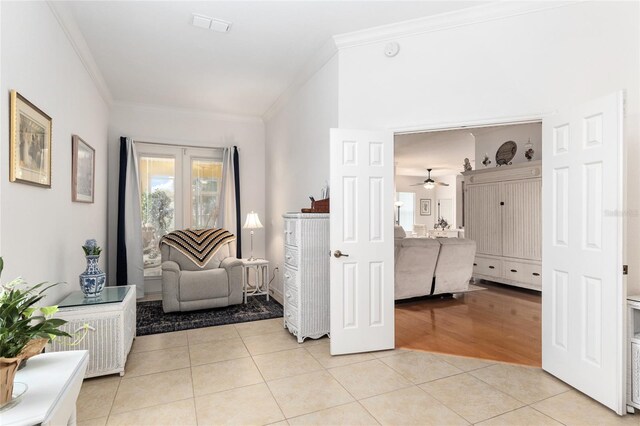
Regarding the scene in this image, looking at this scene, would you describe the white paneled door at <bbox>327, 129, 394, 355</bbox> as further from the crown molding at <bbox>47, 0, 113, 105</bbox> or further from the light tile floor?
the crown molding at <bbox>47, 0, 113, 105</bbox>

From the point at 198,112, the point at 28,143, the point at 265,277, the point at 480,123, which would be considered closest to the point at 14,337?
the point at 28,143

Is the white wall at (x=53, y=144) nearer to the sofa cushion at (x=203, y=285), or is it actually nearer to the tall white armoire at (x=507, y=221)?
the sofa cushion at (x=203, y=285)

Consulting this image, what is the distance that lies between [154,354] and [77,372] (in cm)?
188

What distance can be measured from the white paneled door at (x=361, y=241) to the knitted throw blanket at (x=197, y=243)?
2359mm

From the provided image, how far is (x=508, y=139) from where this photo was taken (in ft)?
19.5

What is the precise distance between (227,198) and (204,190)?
402 mm

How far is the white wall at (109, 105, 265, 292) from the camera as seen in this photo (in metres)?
5.20

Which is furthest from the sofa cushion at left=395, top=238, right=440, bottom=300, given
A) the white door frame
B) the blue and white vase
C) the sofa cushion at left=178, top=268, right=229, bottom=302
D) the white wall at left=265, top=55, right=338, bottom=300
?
the blue and white vase

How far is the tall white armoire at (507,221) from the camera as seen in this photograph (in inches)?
210

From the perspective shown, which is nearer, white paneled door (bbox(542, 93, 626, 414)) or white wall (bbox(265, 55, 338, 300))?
white paneled door (bbox(542, 93, 626, 414))

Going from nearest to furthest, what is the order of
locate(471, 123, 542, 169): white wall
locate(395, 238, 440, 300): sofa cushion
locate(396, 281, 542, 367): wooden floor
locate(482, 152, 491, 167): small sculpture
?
1. locate(396, 281, 542, 367): wooden floor
2. locate(395, 238, 440, 300): sofa cushion
3. locate(471, 123, 542, 169): white wall
4. locate(482, 152, 491, 167): small sculpture

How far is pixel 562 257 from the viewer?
2.57m

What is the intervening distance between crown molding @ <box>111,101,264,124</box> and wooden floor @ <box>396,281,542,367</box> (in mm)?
3831

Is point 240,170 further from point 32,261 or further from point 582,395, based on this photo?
point 582,395
